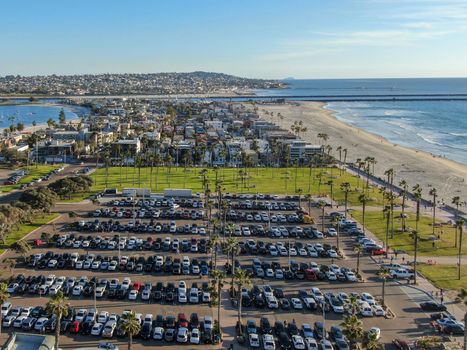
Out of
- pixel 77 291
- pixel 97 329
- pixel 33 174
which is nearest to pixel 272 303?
pixel 97 329

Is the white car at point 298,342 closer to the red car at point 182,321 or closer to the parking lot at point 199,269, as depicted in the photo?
the parking lot at point 199,269

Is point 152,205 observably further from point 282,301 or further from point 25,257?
point 282,301

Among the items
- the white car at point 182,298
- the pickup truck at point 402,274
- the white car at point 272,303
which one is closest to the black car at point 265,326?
the white car at point 272,303

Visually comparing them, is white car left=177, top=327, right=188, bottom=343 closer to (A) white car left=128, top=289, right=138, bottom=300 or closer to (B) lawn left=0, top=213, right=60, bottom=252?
(A) white car left=128, top=289, right=138, bottom=300

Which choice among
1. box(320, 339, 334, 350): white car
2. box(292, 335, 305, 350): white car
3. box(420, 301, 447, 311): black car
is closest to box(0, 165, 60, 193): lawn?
box(292, 335, 305, 350): white car

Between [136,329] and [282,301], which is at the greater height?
[136,329]

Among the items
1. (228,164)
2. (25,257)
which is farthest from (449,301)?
(228,164)
